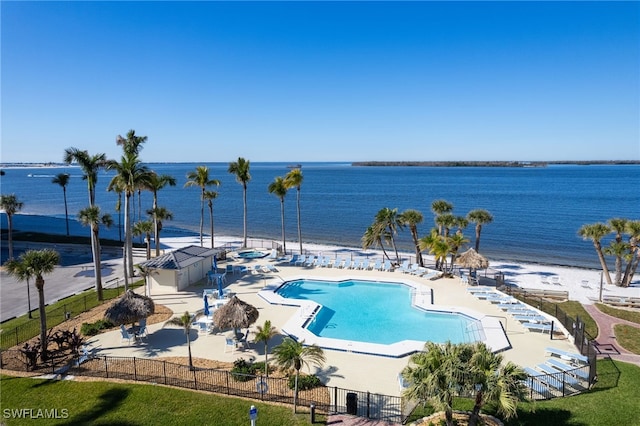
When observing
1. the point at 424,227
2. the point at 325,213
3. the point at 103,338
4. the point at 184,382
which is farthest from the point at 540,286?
the point at 325,213

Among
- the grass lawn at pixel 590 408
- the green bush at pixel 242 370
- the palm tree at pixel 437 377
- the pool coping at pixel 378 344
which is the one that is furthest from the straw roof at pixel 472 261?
the palm tree at pixel 437 377

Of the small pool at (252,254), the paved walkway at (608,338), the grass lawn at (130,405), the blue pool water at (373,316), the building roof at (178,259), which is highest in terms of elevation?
the building roof at (178,259)

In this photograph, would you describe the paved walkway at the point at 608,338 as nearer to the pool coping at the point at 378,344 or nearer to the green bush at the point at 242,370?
the pool coping at the point at 378,344

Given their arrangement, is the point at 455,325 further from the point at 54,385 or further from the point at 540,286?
the point at 54,385

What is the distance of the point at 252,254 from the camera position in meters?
33.2

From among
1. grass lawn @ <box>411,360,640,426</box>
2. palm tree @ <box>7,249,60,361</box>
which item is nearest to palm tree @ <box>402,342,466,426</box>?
grass lawn @ <box>411,360,640,426</box>

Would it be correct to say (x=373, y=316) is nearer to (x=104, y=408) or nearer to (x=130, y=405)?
(x=130, y=405)

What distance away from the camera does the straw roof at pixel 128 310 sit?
53.9 feet

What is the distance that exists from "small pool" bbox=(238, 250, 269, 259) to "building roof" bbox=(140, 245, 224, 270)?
555 centimetres

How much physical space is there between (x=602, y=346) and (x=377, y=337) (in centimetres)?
976

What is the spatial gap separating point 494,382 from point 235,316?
1069 centimetres

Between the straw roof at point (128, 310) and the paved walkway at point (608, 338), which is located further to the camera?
the straw roof at point (128, 310)

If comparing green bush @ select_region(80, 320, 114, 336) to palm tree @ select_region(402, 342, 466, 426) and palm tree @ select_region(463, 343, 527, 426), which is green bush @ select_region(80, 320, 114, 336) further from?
palm tree @ select_region(463, 343, 527, 426)

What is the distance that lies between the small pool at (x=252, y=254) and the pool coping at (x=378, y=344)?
7847mm
